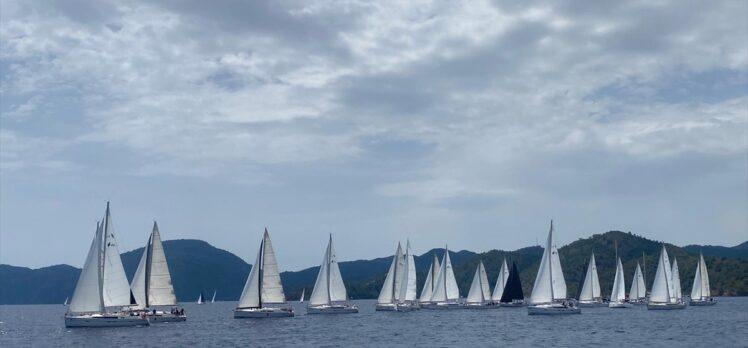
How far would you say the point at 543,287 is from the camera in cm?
9919

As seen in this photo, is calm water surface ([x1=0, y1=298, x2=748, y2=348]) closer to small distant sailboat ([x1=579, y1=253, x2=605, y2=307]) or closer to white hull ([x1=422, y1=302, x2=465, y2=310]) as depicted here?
white hull ([x1=422, y1=302, x2=465, y2=310])

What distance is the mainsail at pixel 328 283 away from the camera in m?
102

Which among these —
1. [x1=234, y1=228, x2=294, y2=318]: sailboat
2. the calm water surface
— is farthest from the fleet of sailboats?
the calm water surface

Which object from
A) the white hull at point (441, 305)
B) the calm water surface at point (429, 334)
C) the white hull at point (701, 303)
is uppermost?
the white hull at point (441, 305)

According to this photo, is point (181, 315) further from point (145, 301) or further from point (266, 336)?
point (266, 336)

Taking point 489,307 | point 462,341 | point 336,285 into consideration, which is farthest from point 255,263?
point 489,307

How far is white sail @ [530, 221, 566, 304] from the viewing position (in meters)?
Result: 97.2

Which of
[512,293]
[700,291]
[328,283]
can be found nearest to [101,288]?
[328,283]

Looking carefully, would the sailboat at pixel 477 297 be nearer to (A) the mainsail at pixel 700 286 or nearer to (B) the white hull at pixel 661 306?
(B) the white hull at pixel 661 306

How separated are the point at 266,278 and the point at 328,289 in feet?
45.7

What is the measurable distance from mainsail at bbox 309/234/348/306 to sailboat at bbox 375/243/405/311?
409 inches

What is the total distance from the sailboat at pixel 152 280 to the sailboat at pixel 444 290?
47.8 metres

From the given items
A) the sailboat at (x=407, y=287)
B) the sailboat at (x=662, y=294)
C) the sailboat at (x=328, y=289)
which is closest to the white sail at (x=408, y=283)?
the sailboat at (x=407, y=287)

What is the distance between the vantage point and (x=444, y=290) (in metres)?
126
